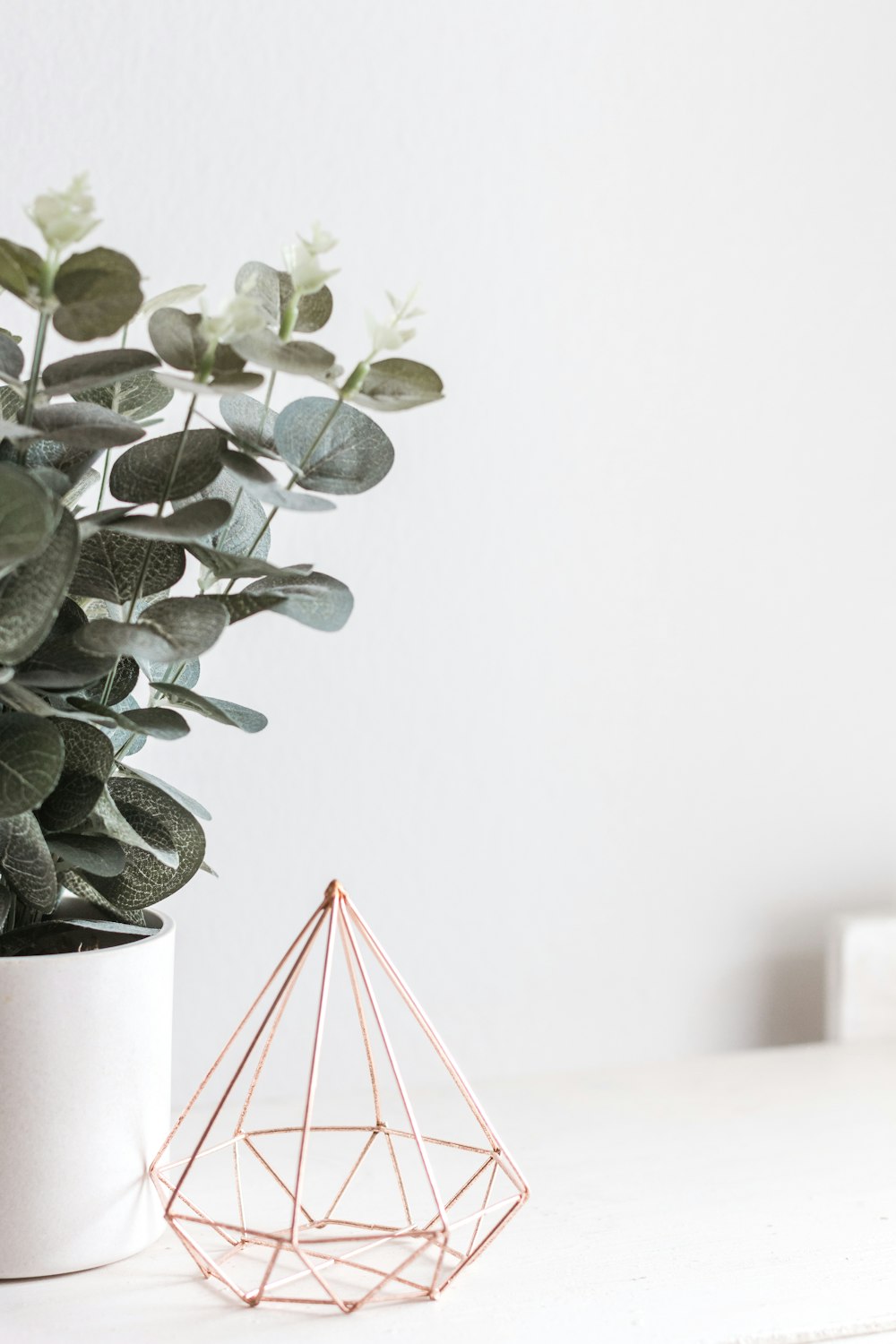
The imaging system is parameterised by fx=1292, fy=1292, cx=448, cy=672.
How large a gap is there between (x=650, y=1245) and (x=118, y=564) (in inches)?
17.0

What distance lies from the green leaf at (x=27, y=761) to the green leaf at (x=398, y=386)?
181 mm

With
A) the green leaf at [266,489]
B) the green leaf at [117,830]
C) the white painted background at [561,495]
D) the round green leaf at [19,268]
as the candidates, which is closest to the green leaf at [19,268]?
the round green leaf at [19,268]

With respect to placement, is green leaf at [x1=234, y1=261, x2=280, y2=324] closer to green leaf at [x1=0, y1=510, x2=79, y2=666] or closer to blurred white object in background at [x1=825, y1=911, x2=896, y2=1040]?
green leaf at [x1=0, y1=510, x2=79, y2=666]

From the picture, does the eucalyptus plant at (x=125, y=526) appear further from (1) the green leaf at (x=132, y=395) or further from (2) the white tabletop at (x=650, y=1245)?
(2) the white tabletop at (x=650, y=1245)

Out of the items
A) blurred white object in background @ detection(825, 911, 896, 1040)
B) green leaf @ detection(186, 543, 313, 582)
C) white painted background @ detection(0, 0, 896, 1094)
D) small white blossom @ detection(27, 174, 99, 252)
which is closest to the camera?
small white blossom @ detection(27, 174, 99, 252)

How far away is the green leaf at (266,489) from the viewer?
1.62 ft

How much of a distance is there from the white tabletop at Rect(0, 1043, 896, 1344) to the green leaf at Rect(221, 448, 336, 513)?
36cm

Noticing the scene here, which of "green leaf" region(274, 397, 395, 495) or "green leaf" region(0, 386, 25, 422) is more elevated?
"green leaf" region(0, 386, 25, 422)

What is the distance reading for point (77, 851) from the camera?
55 centimetres

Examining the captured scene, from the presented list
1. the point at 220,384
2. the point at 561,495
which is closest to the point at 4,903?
the point at 220,384

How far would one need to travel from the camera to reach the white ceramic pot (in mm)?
555

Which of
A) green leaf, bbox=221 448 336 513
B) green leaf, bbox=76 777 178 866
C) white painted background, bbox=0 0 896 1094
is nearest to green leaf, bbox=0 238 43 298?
green leaf, bbox=221 448 336 513

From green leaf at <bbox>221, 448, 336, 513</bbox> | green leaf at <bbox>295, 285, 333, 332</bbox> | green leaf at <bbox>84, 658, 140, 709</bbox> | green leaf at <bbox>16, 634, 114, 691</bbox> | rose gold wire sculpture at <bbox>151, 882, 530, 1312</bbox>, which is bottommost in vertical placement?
rose gold wire sculpture at <bbox>151, 882, 530, 1312</bbox>

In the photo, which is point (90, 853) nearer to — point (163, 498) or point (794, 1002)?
point (163, 498)
